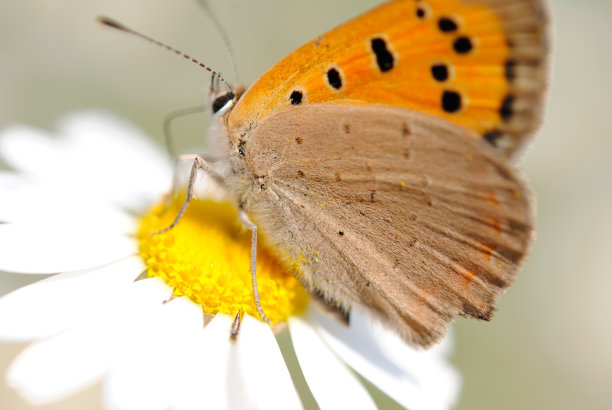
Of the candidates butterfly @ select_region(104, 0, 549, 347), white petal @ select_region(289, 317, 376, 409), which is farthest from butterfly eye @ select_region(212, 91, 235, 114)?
white petal @ select_region(289, 317, 376, 409)

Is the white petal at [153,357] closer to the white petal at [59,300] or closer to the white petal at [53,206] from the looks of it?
the white petal at [59,300]

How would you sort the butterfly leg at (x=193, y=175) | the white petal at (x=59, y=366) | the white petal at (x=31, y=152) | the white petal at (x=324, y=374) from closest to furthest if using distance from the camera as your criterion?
the white petal at (x=59, y=366), the white petal at (x=324, y=374), the butterfly leg at (x=193, y=175), the white petal at (x=31, y=152)

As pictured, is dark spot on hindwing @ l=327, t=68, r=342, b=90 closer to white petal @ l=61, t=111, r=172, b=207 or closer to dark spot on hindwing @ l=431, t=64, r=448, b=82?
dark spot on hindwing @ l=431, t=64, r=448, b=82

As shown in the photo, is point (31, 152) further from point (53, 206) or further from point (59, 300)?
point (59, 300)

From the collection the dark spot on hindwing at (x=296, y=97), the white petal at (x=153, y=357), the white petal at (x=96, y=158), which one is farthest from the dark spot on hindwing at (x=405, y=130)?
the white petal at (x=96, y=158)

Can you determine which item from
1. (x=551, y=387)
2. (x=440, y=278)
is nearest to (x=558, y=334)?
(x=551, y=387)
